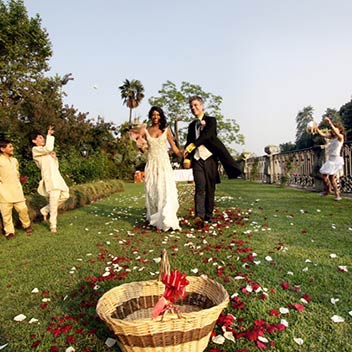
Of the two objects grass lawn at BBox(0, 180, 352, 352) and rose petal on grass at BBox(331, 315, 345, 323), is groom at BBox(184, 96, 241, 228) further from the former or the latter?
rose petal on grass at BBox(331, 315, 345, 323)

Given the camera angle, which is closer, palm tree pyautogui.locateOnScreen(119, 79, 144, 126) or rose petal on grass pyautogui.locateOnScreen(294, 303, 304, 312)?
rose petal on grass pyautogui.locateOnScreen(294, 303, 304, 312)

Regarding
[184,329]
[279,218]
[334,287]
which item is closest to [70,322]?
[184,329]

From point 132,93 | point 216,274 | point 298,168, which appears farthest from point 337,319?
point 132,93

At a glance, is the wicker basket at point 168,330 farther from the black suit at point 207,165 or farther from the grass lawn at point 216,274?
the black suit at point 207,165

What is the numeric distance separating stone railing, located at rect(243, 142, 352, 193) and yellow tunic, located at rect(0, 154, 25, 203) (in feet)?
30.0

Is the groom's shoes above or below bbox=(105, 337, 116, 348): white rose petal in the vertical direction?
above

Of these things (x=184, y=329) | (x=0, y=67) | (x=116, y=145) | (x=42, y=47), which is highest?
(x=42, y=47)

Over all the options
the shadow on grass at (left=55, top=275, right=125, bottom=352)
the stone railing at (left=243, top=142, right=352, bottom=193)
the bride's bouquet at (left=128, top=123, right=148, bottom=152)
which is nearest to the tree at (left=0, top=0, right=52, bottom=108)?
the stone railing at (left=243, top=142, right=352, bottom=193)

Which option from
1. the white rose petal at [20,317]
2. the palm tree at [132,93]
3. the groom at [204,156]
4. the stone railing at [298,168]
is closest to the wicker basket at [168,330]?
the white rose petal at [20,317]

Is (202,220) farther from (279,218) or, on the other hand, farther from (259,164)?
(259,164)

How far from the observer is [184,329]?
1.69 m

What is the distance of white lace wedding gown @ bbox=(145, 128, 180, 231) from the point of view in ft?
17.9

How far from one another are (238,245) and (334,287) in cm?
151

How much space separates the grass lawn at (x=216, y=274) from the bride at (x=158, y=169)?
48 centimetres
